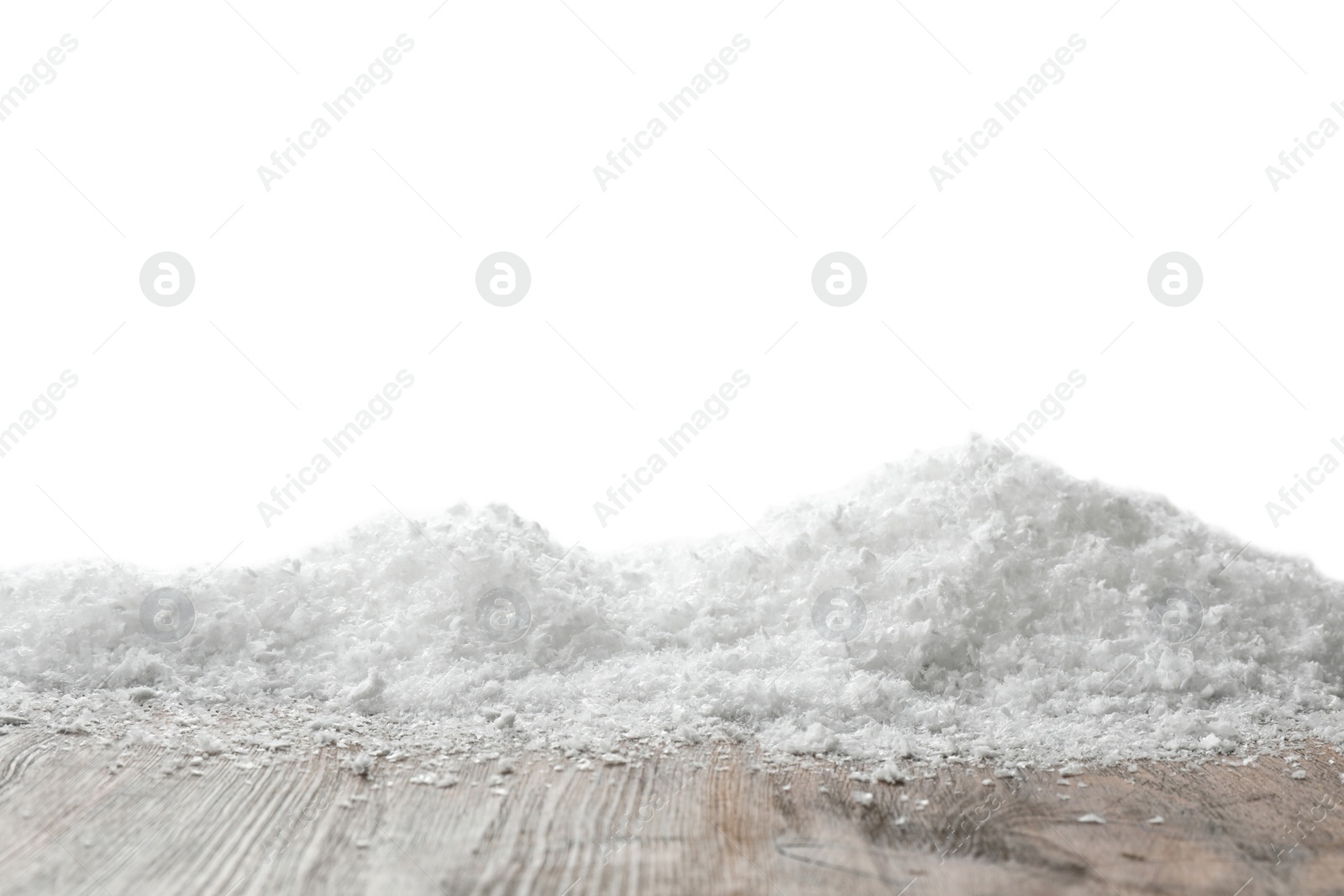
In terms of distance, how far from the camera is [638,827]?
1.66 meters

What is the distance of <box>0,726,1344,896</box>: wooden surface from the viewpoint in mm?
1477

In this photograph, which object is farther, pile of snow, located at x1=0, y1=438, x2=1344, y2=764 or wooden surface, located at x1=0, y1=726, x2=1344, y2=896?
pile of snow, located at x1=0, y1=438, x2=1344, y2=764

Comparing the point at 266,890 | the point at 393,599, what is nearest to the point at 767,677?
the point at 393,599

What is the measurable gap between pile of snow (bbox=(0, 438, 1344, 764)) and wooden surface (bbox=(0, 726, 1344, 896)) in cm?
19

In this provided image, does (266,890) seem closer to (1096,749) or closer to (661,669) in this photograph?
(661,669)

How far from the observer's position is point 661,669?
2486 mm

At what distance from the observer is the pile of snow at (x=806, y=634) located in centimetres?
223

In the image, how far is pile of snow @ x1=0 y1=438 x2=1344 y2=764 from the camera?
223 centimetres

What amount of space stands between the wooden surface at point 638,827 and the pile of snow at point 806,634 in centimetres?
19

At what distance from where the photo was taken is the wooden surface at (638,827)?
148cm

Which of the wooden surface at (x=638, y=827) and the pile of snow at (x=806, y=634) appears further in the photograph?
the pile of snow at (x=806, y=634)

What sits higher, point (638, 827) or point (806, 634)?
point (806, 634)

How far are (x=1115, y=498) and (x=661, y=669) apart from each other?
140 centimetres

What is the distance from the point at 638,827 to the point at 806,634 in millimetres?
1041
